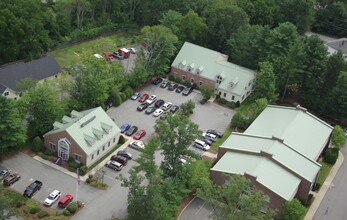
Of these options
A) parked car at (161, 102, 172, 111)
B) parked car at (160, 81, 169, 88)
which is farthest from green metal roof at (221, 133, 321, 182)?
parked car at (160, 81, 169, 88)

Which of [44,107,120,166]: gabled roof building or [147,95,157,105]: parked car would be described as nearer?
[44,107,120,166]: gabled roof building

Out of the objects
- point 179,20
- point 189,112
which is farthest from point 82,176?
point 179,20

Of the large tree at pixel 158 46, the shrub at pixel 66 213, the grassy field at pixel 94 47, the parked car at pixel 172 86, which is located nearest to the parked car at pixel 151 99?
the parked car at pixel 172 86

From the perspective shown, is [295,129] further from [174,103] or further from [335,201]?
[174,103]

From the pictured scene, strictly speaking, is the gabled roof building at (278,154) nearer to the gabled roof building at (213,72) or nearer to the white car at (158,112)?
the gabled roof building at (213,72)

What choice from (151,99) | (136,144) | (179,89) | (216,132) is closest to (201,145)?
(216,132)

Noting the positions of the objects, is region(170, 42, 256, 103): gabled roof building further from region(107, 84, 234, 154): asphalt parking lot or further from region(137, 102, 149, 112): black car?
region(137, 102, 149, 112): black car

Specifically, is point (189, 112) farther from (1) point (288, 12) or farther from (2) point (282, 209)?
(1) point (288, 12)
